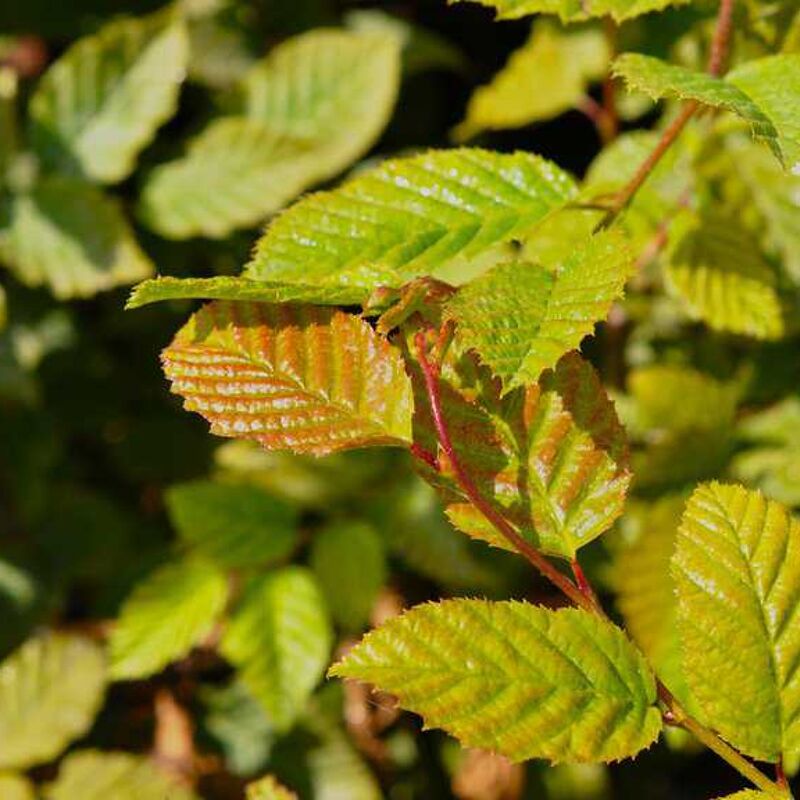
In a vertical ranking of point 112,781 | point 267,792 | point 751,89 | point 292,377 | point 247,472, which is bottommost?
point 112,781

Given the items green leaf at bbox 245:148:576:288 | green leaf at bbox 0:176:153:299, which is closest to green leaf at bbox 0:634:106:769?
green leaf at bbox 0:176:153:299

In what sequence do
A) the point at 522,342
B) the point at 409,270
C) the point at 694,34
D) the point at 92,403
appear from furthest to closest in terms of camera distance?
the point at 92,403
the point at 694,34
the point at 409,270
the point at 522,342

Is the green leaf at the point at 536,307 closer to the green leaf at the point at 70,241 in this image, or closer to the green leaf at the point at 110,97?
the green leaf at the point at 70,241

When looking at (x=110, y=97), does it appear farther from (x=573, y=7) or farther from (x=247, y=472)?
(x=573, y=7)

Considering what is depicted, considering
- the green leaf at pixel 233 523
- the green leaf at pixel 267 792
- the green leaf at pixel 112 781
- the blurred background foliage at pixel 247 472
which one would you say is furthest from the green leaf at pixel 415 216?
the green leaf at pixel 112 781

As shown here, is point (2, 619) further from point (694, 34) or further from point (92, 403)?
point (694, 34)

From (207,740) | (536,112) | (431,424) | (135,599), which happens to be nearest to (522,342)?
(431,424)

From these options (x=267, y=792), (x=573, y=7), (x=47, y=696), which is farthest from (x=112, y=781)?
(x=573, y=7)
